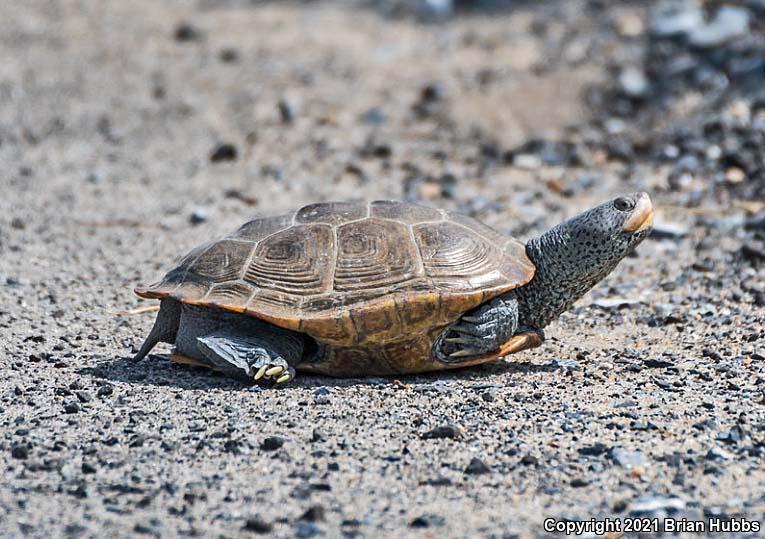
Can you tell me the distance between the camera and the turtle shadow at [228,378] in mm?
4410

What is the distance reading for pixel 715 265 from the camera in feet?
20.4

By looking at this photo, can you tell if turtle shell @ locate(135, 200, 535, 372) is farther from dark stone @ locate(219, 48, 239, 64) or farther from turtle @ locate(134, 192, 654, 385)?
dark stone @ locate(219, 48, 239, 64)

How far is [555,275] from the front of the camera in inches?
184

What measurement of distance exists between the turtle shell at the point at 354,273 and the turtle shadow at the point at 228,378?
23cm

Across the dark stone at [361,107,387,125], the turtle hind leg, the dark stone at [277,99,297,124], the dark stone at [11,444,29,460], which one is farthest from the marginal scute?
the dark stone at [277,99,297,124]

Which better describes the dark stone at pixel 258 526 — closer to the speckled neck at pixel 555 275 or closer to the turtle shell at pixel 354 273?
the turtle shell at pixel 354 273

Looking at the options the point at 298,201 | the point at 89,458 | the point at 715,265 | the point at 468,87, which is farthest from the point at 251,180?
the point at 89,458

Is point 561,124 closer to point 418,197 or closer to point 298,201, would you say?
point 418,197

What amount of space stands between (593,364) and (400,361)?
3.17 feet

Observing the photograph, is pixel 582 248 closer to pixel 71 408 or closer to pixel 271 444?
pixel 271 444

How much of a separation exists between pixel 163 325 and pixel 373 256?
1.12 m

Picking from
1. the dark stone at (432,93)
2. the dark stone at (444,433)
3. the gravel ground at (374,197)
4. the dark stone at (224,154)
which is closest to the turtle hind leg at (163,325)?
the gravel ground at (374,197)

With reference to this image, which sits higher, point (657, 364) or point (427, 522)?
point (427, 522)

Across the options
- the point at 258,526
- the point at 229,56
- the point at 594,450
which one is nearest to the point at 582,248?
the point at 594,450
